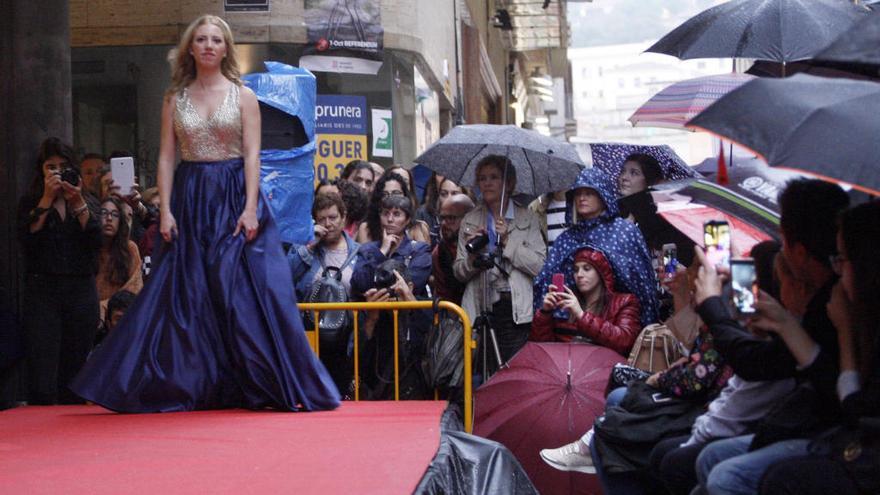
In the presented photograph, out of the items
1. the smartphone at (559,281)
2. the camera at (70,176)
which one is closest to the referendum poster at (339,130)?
the camera at (70,176)

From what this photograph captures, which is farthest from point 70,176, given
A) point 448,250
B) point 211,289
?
point 448,250

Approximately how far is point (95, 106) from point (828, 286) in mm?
11838

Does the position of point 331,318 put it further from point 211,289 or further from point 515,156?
point 515,156

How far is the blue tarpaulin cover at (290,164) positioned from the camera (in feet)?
33.5

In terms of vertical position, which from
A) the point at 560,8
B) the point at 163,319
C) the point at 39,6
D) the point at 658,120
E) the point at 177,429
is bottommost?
the point at 177,429

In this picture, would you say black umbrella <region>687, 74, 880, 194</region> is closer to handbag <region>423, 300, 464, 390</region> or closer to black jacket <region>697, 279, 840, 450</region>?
black jacket <region>697, 279, 840, 450</region>

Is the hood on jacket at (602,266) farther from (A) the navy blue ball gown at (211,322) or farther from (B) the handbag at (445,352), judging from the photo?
(A) the navy blue ball gown at (211,322)

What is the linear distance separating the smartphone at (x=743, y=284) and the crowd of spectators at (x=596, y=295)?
7cm

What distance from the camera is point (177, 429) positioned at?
23.8 ft

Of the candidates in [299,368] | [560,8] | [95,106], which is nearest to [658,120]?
[299,368]

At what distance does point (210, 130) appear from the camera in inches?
322

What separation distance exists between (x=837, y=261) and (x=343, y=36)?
12658 millimetres

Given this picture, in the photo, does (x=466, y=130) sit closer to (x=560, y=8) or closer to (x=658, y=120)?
(x=658, y=120)

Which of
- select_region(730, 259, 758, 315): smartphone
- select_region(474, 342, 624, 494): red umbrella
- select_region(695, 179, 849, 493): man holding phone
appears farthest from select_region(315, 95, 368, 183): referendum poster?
select_region(730, 259, 758, 315): smartphone
